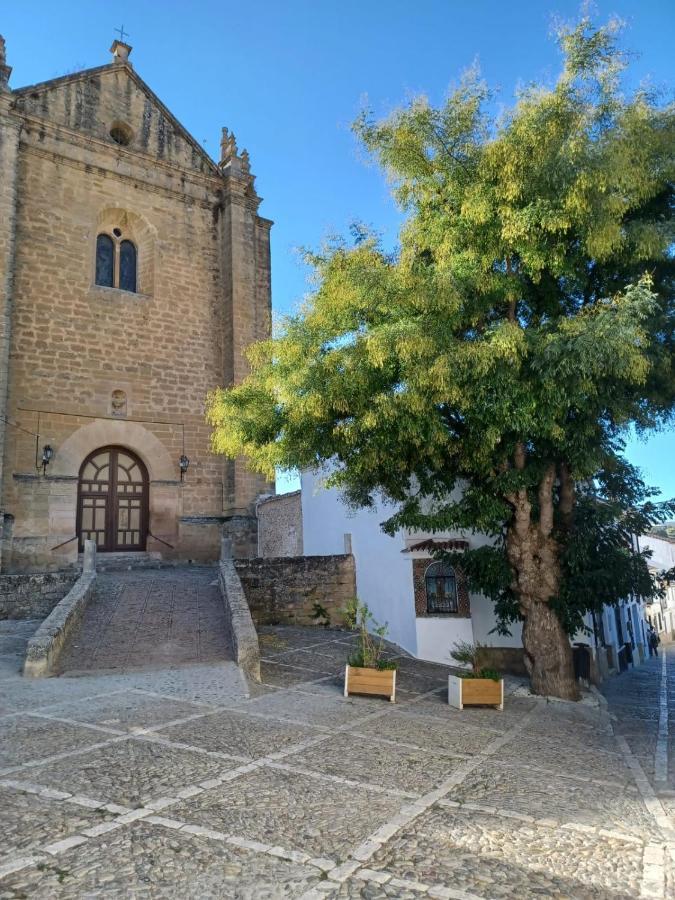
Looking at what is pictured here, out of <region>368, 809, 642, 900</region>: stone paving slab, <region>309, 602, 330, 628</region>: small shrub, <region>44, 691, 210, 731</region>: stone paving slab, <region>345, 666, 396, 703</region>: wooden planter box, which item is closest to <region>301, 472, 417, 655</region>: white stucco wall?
<region>309, 602, 330, 628</region>: small shrub

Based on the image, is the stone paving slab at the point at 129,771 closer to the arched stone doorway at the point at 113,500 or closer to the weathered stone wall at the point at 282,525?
the arched stone doorway at the point at 113,500

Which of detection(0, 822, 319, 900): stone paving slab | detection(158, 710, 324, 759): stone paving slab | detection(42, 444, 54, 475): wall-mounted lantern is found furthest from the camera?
detection(42, 444, 54, 475): wall-mounted lantern

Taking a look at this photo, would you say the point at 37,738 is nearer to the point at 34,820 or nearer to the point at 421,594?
the point at 34,820

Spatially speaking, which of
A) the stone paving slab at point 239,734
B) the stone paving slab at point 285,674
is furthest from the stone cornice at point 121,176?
the stone paving slab at point 239,734

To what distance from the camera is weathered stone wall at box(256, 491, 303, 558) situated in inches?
742

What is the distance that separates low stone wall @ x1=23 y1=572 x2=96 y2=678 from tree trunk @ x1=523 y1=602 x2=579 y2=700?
640cm

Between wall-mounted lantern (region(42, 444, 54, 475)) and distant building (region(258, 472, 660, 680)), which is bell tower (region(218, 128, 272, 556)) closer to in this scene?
distant building (region(258, 472, 660, 680))

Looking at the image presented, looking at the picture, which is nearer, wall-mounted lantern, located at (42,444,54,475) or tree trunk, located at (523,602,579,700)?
tree trunk, located at (523,602,579,700)

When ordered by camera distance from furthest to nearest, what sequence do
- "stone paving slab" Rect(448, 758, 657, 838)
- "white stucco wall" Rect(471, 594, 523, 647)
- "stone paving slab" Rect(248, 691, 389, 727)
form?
"white stucco wall" Rect(471, 594, 523, 647)
"stone paving slab" Rect(248, 691, 389, 727)
"stone paving slab" Rect(448, 758, 657, 838)

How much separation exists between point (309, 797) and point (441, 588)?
7.43 meters

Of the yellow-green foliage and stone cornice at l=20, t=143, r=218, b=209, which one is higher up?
stone cornice at l=20, t=143, r=218, b=209

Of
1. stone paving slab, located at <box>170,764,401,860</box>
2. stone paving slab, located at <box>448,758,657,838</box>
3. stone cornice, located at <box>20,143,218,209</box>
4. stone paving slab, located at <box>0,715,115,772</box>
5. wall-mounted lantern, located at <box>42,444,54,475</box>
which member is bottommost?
stone paving slab, located at <box>448,758,657,838</box>

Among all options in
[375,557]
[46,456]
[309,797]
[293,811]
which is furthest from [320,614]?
[293,811]

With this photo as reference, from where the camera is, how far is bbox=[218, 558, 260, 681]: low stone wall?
8398 mm
